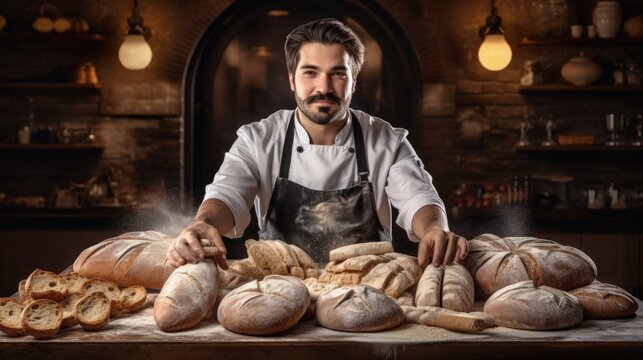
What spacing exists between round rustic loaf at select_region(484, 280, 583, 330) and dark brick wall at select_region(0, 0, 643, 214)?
4.05 meters

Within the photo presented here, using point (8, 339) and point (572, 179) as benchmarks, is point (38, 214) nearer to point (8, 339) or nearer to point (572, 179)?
point (572, 179)

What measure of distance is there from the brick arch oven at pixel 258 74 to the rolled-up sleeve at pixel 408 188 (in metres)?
2.97

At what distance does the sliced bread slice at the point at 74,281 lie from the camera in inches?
92.8

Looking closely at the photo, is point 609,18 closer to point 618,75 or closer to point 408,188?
point 618,75

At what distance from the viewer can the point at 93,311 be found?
2133 millimetres

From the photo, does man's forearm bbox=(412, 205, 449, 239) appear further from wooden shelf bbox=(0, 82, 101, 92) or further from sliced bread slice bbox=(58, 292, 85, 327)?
wooden shelf bbox=(0, 82, 101, 92)

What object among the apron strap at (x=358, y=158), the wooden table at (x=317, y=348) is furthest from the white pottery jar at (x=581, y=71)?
the wooden table at (x=317, y=348)

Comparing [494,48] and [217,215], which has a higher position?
[494,48]

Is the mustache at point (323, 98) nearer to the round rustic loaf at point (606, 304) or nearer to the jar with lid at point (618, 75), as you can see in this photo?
the round rustic loaf at point (606, 304)

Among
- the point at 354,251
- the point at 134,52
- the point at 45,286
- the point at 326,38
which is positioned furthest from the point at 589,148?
the point at 45,286

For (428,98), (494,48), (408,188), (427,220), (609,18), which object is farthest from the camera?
(428,98)

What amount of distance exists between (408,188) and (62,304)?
1.34 meters

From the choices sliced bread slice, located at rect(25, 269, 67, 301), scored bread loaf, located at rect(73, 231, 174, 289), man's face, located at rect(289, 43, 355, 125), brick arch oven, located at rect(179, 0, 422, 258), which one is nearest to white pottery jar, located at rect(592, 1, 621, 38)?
brick arch oven, located at rect(179, 0, 422, 258)

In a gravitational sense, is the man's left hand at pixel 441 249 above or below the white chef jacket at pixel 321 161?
below
